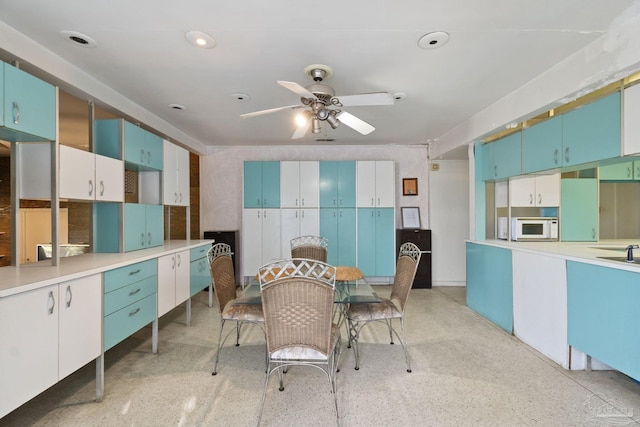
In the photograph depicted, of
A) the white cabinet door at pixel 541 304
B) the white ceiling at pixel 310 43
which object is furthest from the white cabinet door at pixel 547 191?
the white ceiling at pixel 310 43

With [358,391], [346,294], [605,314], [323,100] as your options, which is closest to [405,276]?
[346,294]

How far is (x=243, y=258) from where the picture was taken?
17.7 ft

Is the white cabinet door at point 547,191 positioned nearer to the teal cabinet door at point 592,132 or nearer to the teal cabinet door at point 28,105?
the teal cabinet door at point 592,132

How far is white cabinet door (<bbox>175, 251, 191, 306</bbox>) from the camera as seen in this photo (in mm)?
3399

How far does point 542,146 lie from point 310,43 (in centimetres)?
247

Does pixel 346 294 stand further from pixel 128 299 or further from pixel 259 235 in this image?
pixel 259 235

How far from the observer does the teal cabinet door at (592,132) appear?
231 centimetres

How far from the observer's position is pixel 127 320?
2.53m

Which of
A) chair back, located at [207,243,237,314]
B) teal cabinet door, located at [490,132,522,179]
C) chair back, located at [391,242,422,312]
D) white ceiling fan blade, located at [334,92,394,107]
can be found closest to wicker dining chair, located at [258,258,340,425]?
chair back, located at [207,243,237,314]

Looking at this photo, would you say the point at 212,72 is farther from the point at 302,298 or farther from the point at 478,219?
the point at 478,219

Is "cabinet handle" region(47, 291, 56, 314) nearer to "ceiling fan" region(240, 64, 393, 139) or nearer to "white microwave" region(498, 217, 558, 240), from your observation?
"ceiling fan" region(240, 64, 393, 139)

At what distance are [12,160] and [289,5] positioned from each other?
228 centimetres

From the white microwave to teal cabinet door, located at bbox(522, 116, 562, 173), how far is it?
2.53 feet

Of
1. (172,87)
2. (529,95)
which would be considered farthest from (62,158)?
(529,95)
